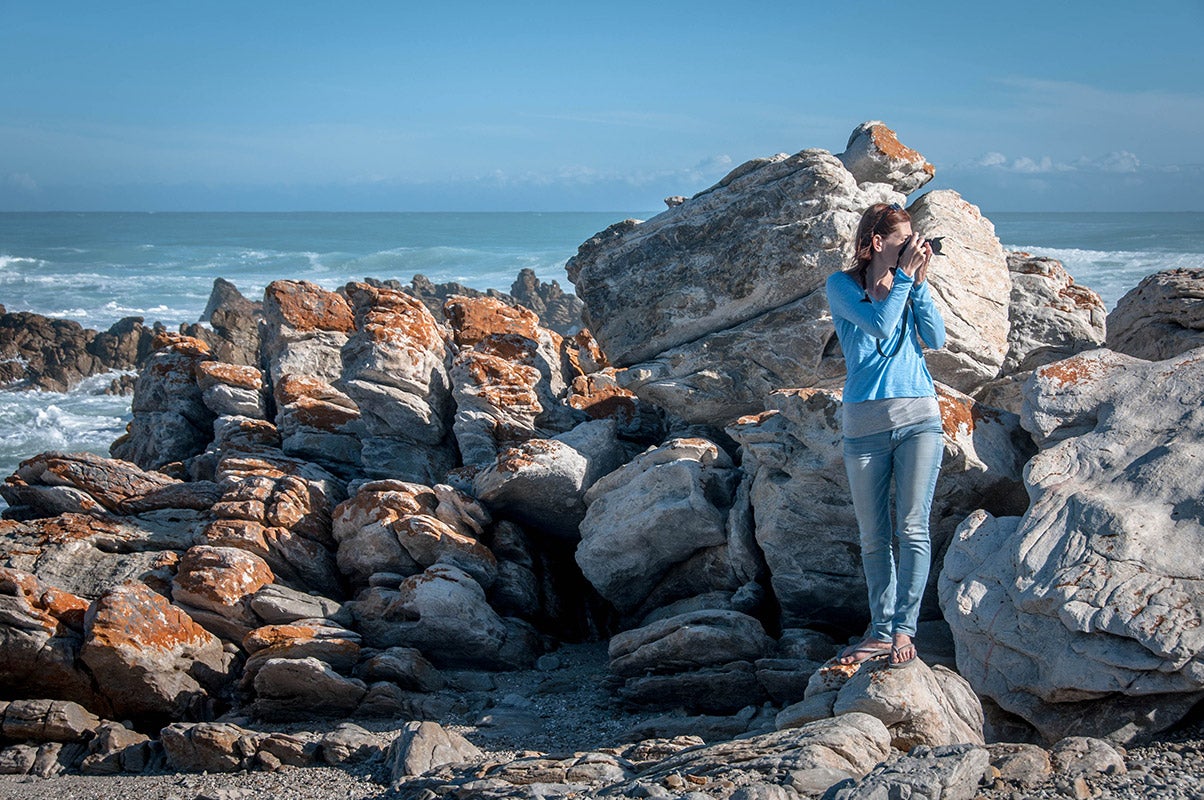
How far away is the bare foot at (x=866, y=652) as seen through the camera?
20.1 feet

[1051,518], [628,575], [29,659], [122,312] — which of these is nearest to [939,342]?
[1051,518]

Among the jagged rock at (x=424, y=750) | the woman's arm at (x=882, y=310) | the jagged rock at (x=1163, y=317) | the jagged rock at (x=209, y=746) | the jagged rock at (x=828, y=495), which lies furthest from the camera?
the jagged rock at (x=1163, y=317)

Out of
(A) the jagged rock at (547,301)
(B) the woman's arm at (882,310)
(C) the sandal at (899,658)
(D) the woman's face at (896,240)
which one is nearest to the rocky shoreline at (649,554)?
(C) the sandal at (899,658)

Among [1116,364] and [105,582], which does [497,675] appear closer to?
[105,582]

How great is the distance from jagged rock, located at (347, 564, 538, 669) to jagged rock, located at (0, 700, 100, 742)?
232 centimetres

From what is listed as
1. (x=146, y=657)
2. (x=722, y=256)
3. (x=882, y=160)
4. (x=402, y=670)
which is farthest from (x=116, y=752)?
(x=882, y=160)

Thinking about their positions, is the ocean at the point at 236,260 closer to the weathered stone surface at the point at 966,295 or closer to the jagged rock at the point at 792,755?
the weathered stone surface at the point at 966,295

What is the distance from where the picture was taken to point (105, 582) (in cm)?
926

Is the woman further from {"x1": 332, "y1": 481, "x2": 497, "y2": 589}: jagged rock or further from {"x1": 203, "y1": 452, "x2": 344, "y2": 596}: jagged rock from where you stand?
{"x1": 203, "y1": 452, "x2": 344, "y2": 596}: jagged rock

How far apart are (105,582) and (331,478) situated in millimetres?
2449

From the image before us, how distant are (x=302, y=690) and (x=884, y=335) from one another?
536 cm

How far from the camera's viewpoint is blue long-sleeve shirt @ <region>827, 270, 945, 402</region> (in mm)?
5789

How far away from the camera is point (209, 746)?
24.2ft

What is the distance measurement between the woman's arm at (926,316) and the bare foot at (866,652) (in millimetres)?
1863
